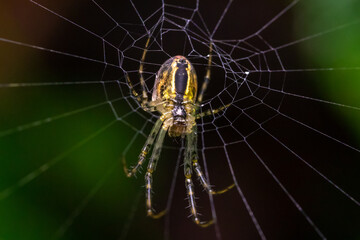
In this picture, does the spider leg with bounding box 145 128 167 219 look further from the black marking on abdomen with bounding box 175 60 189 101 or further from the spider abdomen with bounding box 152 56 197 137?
the black marking on abdomen with bounding box 175 60 189 101

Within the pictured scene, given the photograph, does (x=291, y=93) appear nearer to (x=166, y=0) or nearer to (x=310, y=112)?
(x=310, y=112)

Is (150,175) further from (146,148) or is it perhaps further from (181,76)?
(181,76)

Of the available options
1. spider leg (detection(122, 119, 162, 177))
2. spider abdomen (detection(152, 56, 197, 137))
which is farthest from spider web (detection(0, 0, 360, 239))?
spider abdomen (detection(152, 56, 197, 137))

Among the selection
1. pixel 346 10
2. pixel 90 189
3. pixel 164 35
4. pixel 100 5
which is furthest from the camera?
pixel 164 35

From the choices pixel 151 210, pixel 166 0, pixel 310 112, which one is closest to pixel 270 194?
pixel 310 112

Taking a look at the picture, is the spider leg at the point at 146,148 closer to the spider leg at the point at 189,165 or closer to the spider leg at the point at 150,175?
the spider leg at the point at 150,175
